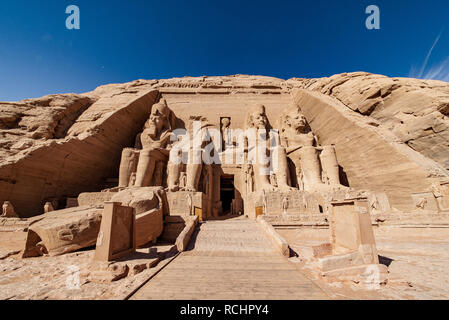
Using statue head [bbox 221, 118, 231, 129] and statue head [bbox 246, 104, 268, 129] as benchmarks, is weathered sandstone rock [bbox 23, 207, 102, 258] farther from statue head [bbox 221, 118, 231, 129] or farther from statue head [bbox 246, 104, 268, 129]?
statue head [bbox 221, 118, 231, 129]

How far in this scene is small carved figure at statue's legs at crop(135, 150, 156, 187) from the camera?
7.33m

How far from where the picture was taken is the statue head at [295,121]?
8984mm

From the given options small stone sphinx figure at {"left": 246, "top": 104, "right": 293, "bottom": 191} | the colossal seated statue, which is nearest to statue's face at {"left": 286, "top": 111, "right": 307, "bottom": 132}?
small stone sphinx figure at {"left": 246, "top": 104, "right": 293, "bottom": 191}

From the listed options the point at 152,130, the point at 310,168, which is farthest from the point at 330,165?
the point at 152,130

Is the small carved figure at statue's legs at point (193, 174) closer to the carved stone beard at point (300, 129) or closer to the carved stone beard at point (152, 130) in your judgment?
the carved stone beard at point (152, 130)

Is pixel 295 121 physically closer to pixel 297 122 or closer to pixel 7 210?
pixel 297 122

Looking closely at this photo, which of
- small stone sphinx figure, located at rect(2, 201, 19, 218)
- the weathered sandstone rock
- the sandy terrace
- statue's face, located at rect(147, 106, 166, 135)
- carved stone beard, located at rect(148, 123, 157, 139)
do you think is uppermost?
statue's face, located at rect(147, 106, 166, 135)

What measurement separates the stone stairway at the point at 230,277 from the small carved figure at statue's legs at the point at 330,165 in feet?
15.8

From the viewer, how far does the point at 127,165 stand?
7695 millimetres

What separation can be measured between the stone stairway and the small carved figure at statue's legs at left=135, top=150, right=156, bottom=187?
4155mm

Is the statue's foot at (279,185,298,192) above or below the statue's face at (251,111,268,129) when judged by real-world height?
below

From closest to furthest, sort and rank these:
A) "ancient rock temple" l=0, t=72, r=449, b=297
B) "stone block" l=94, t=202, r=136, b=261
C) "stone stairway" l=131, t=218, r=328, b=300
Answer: "stone stairway" l=131, t=218, r=328, b=300, "stone block" l=94, t=202, r=136, b=261, "ancient rock temple" l=0, t=72, r=449, b=297

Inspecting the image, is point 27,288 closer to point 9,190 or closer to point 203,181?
point 9,190

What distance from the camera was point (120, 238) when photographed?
10.2 ft
